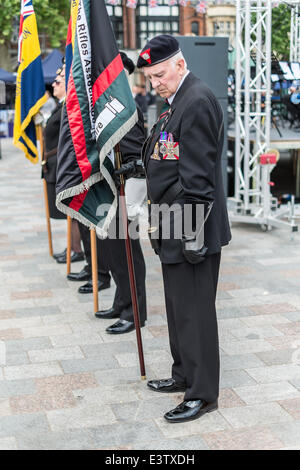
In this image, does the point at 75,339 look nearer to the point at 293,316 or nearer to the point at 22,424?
the point at 22,424

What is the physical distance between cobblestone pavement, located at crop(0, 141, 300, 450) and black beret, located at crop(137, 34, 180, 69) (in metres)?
1.94

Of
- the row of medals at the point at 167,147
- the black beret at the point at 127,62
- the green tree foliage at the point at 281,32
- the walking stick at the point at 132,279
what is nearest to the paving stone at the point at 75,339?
the walking stick at the point at 132,279

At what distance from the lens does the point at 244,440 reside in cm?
342

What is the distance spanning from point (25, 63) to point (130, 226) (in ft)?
9.70

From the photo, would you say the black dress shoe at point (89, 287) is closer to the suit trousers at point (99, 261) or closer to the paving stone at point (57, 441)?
the suit trousers at point (99, 261)

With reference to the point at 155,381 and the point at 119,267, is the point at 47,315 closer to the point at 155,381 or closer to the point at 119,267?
the point at 119,267

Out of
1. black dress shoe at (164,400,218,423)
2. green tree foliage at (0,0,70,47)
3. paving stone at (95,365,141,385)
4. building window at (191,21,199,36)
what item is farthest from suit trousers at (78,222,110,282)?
building window at (191,21,199,36)

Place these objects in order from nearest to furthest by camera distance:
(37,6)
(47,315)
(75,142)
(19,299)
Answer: (75,142) → (47,315) → (19,299) → (37,6)

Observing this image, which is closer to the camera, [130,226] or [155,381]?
[155,381]

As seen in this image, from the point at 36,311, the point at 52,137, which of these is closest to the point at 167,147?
the point at 36,311

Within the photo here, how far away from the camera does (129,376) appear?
169 inches

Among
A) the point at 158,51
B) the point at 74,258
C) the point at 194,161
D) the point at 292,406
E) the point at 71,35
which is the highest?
the point at 71,35

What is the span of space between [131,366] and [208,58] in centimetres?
601

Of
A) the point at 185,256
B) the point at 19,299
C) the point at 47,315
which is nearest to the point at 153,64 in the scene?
the point at 185,256
